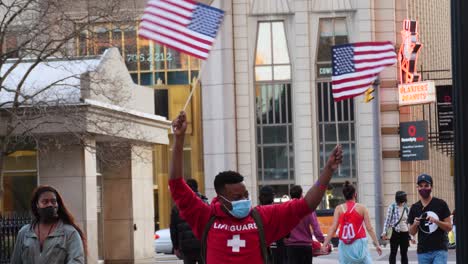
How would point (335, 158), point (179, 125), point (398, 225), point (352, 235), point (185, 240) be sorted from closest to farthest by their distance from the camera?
1. point (335, 158)
2. point (179, 125)
3. point (352, 235)
4. point (185, 240)
5. point (398, 225)

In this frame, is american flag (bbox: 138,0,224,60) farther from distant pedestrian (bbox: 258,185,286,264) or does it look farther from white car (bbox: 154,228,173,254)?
white car (bbox: 154,228,173,254)

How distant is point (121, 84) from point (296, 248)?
14.8m

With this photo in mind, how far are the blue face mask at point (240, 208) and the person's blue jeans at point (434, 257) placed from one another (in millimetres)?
6625

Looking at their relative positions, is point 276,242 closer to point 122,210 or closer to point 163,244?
point 122,210

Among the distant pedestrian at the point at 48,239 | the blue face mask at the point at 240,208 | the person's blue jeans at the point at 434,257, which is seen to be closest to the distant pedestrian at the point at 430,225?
the person's blue jeans at the point at 434,257

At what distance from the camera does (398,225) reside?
2253 centimetres

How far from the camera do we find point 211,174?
5594cm

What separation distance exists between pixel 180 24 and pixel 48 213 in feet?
7.82

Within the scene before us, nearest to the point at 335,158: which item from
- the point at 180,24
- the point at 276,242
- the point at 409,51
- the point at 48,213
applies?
the point at 48,213

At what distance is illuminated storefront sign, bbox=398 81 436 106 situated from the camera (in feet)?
173

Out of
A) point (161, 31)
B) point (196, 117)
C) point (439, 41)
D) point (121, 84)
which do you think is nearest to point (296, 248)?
point (161, 31)

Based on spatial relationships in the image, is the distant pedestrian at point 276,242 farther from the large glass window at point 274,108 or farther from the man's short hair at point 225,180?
the large glass window at point 274,108

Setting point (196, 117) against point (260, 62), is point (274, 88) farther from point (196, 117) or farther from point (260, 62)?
point (196, 117)

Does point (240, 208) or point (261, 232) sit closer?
point (240, 208)
